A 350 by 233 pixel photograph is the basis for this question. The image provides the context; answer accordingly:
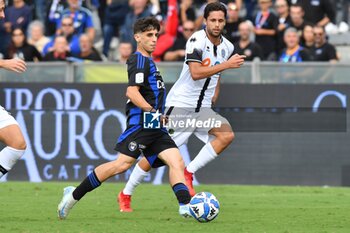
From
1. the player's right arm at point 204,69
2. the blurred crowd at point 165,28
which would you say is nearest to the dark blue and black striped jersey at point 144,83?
the player's right arm at point 204,69

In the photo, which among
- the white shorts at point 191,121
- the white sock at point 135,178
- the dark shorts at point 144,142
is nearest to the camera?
the dark shorts at point 144,142

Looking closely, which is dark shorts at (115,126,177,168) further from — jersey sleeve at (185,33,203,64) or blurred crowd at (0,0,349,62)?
blurred crowd at (0,0,349,62)

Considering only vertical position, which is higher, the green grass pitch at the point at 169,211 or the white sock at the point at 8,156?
the white sock at the point at 8,156

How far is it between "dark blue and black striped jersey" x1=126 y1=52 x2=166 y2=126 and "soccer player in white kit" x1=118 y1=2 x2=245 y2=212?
1.35m

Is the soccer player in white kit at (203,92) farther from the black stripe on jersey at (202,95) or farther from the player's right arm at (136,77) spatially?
the player's right arm at (136,77)

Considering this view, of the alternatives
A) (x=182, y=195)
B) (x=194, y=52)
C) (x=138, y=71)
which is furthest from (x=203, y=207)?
(x=194, y=52)

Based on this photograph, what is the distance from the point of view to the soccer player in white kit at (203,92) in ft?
39.4

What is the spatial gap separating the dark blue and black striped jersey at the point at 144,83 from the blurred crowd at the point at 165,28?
6.93 meters

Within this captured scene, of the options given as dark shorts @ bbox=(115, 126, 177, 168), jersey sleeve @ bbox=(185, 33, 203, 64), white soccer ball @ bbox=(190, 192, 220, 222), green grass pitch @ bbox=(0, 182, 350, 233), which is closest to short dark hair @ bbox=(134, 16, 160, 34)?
dark shorts @ bbox=(115, 126, 177, 168)

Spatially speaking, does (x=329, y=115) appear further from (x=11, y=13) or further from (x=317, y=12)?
(x=11, y=13)

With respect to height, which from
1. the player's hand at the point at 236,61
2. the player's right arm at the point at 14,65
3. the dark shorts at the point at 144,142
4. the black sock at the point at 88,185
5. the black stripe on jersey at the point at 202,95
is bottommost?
the black sock at the point at 88,185

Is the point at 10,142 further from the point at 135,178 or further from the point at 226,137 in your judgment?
the point at 226,137

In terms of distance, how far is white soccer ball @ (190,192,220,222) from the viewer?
980 centimetres

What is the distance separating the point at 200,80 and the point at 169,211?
1.90 metres
